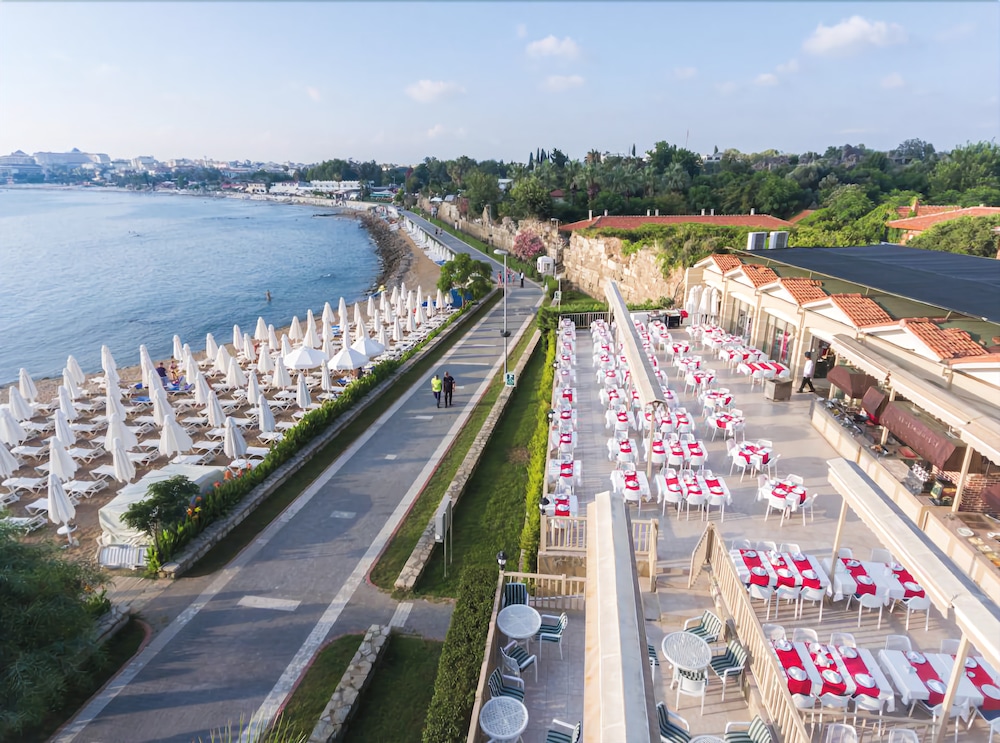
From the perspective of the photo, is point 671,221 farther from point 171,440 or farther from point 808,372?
point 171,440

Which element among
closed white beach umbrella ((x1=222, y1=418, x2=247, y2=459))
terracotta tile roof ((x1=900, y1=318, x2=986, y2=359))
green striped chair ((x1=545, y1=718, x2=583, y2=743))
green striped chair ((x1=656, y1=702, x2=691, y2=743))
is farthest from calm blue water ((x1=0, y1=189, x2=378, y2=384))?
terracotta tile roof ((x1=900, y1=318, x2=986, y2=359))

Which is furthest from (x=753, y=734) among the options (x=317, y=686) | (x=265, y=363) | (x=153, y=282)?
(x=153, y=282)

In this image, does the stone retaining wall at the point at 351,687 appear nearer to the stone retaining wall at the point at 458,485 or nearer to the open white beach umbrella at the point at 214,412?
the stone retaining wall at the point at 458,485

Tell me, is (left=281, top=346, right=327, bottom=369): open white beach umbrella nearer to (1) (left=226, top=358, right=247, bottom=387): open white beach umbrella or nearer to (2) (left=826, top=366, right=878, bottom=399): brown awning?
(1) (left=226, top=358, right=247, bottom=387): open white beach umbrella

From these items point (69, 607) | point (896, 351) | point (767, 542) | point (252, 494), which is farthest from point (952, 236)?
point (69, 607)

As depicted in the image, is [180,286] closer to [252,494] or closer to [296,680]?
[252,494]

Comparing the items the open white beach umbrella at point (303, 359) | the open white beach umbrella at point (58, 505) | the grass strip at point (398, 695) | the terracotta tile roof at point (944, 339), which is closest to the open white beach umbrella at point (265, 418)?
the open white beach umbrella at point (303, 359)

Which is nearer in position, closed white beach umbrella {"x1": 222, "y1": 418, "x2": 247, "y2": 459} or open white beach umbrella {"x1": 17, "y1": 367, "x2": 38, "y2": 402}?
closed white beach umbrella {"x1": 222, "y1": 418, "x2": 247, "y2": 459}
